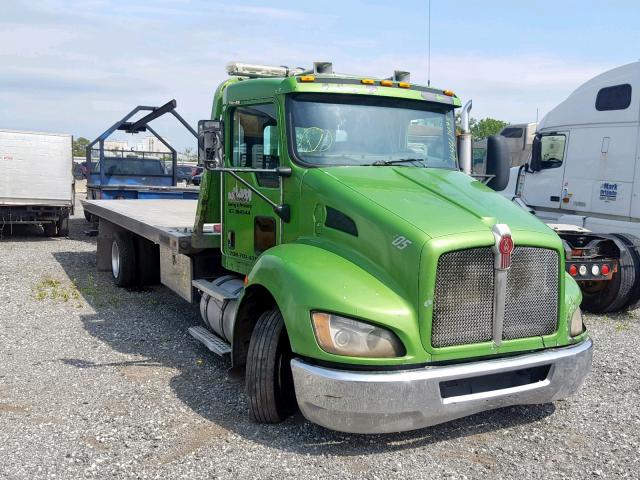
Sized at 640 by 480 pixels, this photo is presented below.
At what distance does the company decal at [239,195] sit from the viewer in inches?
219

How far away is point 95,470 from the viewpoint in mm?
3836

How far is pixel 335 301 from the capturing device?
3.85 m

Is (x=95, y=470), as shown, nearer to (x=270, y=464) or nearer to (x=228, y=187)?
(x=270, y=464)

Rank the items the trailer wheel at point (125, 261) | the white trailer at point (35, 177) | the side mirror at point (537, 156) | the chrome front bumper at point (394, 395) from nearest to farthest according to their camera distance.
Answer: the chrome front bumper at point (394, 395)
the trailer wheel at point (125, 261)
the side mirror at point (537, 156)
the white trailer at point (35, 177)

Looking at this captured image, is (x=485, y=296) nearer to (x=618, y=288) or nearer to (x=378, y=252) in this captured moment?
(x=378, y=252)

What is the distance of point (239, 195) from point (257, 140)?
1.89 feet

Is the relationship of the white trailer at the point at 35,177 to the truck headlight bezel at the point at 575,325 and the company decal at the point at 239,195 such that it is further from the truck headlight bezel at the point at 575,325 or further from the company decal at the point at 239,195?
the truck headlight bezel at the point at 575,325

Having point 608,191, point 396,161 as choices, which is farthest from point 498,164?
point 608,191

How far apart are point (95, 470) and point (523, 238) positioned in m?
2.96

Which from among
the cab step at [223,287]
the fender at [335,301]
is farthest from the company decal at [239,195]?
the fender at [335,301]

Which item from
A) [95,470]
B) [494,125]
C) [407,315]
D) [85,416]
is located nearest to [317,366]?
[407,315]

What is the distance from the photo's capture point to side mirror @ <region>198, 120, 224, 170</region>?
520 cm

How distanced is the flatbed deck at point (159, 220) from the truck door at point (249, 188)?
0.47m

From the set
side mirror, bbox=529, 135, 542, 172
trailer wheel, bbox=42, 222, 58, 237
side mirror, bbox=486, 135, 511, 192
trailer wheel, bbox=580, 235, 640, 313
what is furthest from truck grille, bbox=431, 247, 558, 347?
trailer wheel, bbox=42, 222, 58, 237
